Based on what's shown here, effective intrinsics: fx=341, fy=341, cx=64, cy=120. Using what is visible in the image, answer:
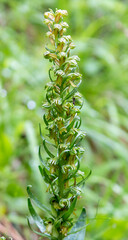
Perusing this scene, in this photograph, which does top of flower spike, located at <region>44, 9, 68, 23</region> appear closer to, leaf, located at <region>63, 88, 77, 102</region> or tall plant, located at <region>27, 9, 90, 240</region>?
tall plant, located at <region>27, 9, 90, 240</region>

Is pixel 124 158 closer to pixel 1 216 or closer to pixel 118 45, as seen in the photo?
pixel 1 216

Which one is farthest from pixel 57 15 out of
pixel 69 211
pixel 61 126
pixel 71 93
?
pixel 69 211

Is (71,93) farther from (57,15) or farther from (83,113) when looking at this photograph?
(83,113)

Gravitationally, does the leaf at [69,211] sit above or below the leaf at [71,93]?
below

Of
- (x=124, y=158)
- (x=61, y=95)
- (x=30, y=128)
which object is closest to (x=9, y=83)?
(x=30, y=128)

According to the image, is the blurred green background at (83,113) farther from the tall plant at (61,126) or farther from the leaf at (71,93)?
the leaf at (71,93)

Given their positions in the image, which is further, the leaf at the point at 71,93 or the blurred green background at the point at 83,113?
the blurred green background at the point at 83,113

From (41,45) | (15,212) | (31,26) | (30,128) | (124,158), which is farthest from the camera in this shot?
(31,26)

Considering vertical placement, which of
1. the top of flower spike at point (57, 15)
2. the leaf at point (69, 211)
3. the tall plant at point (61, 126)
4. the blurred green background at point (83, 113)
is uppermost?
the blurred green background at point (83, 113)

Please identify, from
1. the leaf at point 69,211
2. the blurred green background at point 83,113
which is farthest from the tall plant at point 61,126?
the blurred green background at point 83,113
